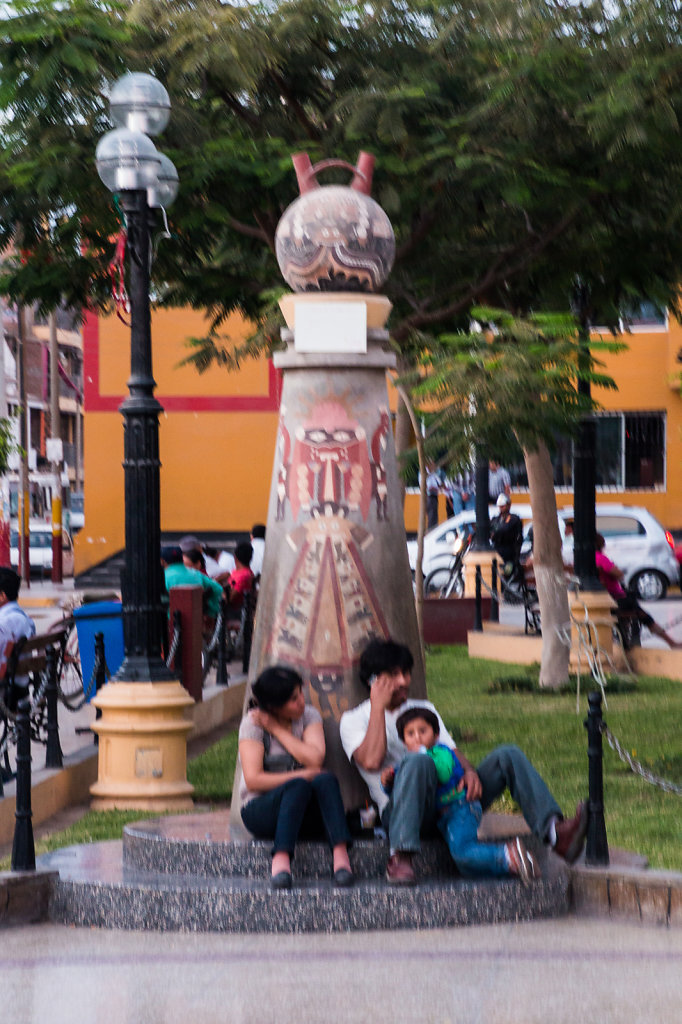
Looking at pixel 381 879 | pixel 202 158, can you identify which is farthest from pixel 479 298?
pixel 381 879

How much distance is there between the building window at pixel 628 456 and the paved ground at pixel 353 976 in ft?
92.2

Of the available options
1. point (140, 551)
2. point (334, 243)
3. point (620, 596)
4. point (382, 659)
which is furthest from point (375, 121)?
point (620, 596)

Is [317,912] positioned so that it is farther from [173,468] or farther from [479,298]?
[173,468]

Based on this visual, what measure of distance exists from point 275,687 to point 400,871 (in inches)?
40.1

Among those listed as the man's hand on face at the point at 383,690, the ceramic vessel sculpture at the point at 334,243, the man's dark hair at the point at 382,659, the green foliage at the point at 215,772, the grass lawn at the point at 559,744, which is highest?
the ceramic vessel sculpture at the point at 334,243

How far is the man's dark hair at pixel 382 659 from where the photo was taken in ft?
23.3

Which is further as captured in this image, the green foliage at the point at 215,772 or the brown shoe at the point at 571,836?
the green foliage at the point at 215,772

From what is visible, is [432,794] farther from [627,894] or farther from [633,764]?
Result: [633,764]

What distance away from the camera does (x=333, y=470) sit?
24.6ft

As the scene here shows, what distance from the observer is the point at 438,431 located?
467 inches

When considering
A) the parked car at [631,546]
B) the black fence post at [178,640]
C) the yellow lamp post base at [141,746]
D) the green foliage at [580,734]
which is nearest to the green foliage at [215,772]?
the yellow lamp post base at [141,746]

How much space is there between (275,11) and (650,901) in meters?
7.48

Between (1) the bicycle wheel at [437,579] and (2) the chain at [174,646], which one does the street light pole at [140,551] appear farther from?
(1) the bicycle wheel at [437,579]

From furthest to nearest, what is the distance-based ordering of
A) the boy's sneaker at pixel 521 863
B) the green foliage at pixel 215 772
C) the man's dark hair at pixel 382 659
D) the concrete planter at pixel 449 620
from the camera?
1. the concrete planter at pixel 449 620
2. the green foliage at pixel 215 772
3. the man's dark hair at pixel 382 659
4. the boy's sneaker at pixel 521 863
